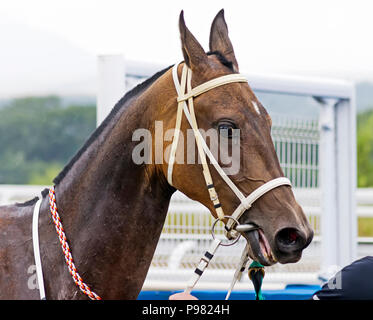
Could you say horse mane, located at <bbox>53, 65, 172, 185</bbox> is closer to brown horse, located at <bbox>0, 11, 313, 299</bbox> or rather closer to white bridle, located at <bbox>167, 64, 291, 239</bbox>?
brown horse, located at <bbox>0, 11, 313, 299</bbox>

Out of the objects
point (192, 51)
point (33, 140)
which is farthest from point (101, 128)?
point (33, 140)

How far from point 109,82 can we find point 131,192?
1.33 metres

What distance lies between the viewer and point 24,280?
254 centimetres

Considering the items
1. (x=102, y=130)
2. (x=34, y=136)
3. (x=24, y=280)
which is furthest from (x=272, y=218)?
(x=34, y=136)

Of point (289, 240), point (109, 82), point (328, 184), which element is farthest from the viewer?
point (328, 184)

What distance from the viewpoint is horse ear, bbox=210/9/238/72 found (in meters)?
2.70

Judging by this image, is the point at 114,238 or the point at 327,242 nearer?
the point at 114,238

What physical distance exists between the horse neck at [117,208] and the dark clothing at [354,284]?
2.72 feet

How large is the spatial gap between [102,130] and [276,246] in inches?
39.3

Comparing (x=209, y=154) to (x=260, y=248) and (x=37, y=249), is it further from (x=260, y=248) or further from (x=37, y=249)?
(x=37, y=249)

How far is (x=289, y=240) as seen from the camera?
7.57 ft

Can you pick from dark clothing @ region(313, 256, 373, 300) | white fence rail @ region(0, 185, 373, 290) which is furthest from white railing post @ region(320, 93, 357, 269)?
dark clothing @ region(313, 256, 373, 300)

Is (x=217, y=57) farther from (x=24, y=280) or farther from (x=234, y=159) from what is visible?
(x=24, y=280)

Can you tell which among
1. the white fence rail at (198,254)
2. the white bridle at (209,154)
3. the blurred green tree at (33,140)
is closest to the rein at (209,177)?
the white bridle at (209,154)
